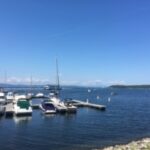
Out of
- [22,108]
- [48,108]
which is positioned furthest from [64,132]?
[48,108]

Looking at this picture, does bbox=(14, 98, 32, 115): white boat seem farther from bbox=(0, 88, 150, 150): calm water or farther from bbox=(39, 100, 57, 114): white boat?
bbox=(39, 100, 57, 114): white boat

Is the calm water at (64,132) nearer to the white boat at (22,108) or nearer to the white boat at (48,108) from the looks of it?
the white boat at (22,108)

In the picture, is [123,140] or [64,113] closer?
[123,140]

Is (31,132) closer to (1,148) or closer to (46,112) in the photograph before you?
(1,148)

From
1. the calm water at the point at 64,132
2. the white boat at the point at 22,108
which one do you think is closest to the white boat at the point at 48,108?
the calm water at the point at 64,132

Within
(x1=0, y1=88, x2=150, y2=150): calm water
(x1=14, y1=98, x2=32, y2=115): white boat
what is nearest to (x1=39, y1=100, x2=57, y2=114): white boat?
(x1=0, y1=88, x2=150, y2=150): calm water

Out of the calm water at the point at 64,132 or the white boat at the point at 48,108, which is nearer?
the calm water at the point at 64,132

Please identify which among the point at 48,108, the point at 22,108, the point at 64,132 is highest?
the point at 22,108

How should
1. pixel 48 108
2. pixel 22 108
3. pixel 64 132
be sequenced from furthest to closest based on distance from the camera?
pixel 48 108, pixel 22 108, pixel 64 132

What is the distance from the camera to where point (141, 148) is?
94.5ft

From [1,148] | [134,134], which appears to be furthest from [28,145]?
[134,134]

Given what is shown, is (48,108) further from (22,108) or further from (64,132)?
(64,132)

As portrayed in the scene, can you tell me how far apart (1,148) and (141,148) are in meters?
14.7

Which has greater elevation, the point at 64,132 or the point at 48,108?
the point at 48,108
